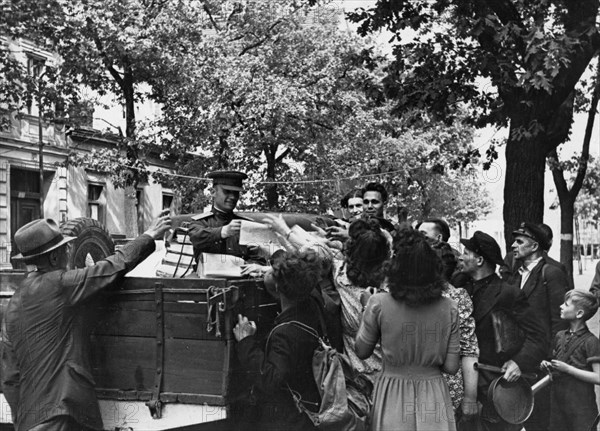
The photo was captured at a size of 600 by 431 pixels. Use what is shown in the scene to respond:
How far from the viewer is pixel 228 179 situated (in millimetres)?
6270

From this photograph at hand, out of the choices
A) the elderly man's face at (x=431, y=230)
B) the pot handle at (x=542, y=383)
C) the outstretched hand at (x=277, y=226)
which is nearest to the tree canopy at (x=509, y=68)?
the elderly man's face at (x=431, y=230)

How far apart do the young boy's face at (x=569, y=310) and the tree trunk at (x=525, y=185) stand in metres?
5.17

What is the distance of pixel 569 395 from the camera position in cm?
610

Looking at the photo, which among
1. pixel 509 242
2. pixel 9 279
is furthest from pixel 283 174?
pixel 9 279

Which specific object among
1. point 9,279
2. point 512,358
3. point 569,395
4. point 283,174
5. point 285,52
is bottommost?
point 569,395

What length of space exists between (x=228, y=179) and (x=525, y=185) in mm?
6164

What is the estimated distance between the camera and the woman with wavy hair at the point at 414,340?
4.03 meters

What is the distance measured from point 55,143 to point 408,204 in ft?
52.7

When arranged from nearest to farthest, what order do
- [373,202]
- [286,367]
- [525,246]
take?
[286,367] → [525,246] → [373,202]

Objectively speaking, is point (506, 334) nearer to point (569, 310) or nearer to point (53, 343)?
point (569, 310)

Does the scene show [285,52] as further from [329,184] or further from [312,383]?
[312,383]

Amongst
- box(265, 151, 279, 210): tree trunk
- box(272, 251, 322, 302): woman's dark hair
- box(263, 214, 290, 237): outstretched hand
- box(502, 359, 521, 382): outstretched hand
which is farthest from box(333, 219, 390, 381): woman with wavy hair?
box(265, 151, 279, 210): tree trunk

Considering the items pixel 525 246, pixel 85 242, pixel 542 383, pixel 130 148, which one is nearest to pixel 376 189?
pixel 525 246

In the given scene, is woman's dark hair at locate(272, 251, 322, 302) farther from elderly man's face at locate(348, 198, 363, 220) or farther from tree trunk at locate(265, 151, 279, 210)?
tree trunk at locate(265, 151, 279, 210)
